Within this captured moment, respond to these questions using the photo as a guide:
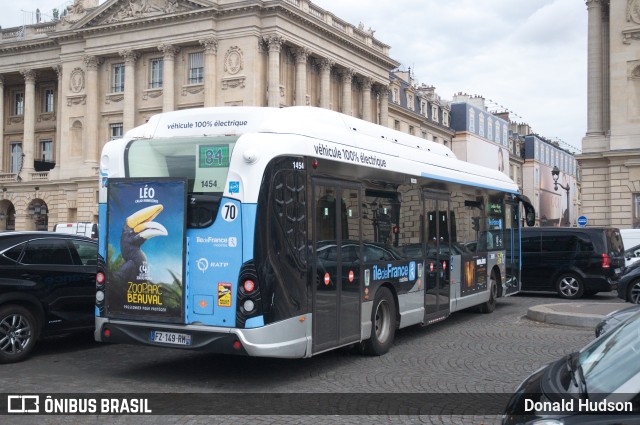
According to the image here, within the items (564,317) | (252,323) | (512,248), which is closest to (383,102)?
(512,248)

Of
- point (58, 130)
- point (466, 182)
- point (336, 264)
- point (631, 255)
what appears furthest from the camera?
point (58, 130)

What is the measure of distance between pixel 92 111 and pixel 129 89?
14.1 feet

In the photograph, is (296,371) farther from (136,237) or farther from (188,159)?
(188,159)

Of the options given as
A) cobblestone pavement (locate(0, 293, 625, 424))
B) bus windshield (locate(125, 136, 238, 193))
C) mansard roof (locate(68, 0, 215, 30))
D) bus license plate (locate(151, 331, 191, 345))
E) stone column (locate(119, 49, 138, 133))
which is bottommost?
cobblestone pavement (locate(0, 293, 625, 424))

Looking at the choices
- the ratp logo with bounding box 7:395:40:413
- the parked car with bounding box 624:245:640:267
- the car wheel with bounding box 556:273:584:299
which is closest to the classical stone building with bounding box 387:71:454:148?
the parked car with bounding box 624:245:640:267

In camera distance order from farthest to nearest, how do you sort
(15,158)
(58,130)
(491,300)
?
(15,158) < (58,130) < (491,300)

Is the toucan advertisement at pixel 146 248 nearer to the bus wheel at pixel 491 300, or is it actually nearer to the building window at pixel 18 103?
the bus wheel at pixel 491 300

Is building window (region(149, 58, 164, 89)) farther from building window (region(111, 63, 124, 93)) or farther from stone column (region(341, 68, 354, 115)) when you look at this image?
stone column (region(341, 68, 354, 115))

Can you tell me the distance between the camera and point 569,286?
63.8ft

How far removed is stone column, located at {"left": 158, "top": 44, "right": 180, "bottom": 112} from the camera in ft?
185

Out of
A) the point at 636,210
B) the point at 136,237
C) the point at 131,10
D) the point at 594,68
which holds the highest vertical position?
the point at 131,10

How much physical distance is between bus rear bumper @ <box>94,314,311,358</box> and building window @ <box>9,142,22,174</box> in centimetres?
6496

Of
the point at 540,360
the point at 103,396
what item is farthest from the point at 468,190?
the point at 103,396

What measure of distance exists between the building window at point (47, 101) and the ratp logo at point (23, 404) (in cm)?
6548
